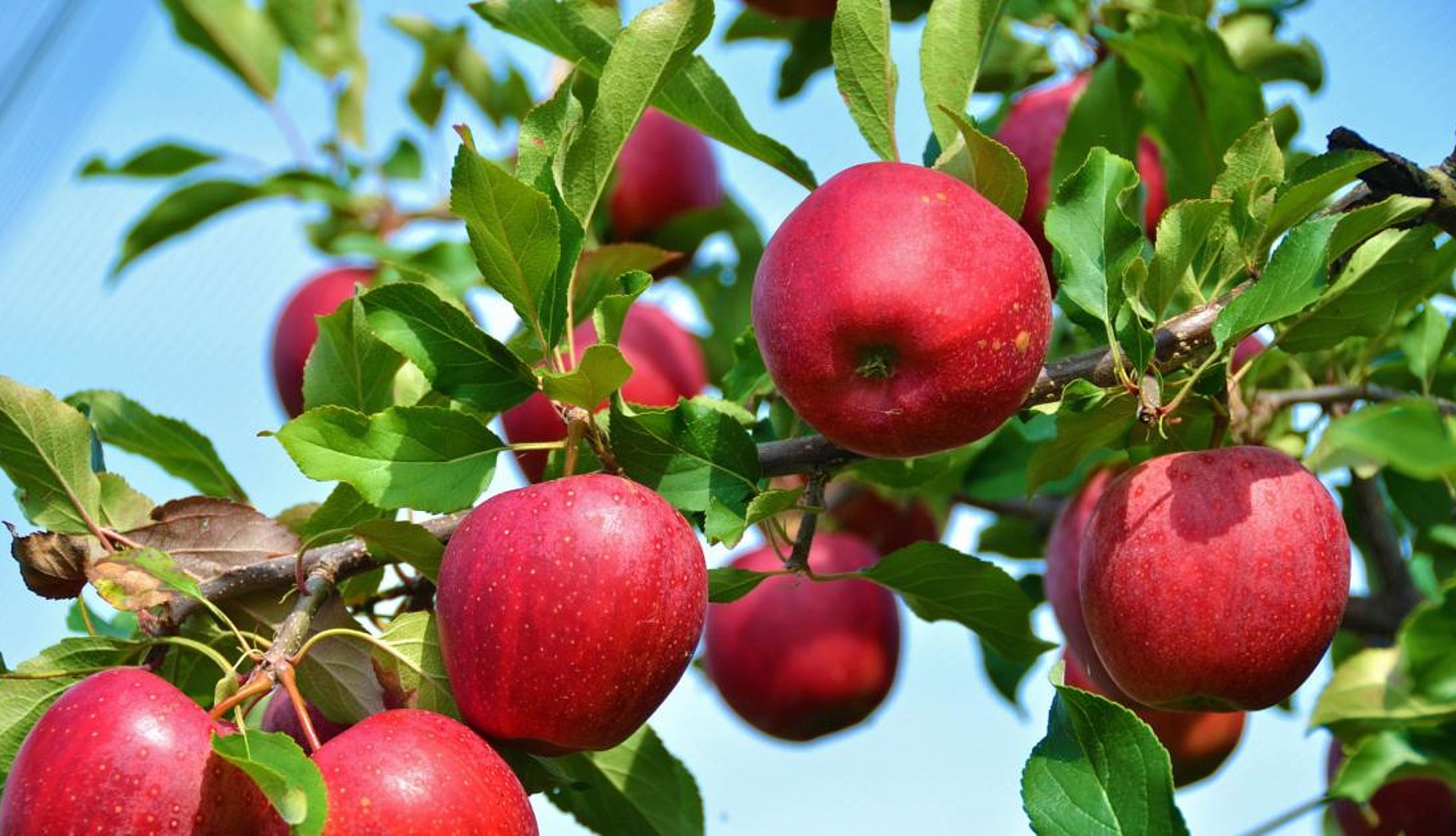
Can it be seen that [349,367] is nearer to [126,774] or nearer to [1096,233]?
[126,774]

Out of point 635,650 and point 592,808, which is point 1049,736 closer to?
point 635,650

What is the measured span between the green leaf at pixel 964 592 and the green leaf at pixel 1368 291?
24cm

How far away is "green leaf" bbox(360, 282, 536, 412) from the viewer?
87 centimetres

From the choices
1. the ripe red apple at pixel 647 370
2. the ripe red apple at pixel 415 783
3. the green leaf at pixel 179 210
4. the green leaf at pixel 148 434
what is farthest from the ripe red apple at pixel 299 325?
the ripe red apple at pixel 415 783

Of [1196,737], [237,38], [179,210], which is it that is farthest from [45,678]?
[237,38]

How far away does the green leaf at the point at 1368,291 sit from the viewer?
2.84 ft

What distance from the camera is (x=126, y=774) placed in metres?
0.72

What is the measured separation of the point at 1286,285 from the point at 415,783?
52 cm

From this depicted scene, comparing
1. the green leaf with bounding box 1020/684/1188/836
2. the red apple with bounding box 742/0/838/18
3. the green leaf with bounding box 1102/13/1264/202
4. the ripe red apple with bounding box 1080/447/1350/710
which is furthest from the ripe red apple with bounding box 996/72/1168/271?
the green leaf with bounding box 1020/684/1188/836

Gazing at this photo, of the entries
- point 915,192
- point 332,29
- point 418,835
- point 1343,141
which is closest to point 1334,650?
point 1343,141

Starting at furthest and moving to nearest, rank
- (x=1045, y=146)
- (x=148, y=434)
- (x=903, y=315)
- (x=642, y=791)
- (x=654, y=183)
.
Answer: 1. (x=654, y=183)
2. (x=1045, y=146)
3. (x=148, y=434)
4. (x=642, y=791)
5. (x=903, y=315)

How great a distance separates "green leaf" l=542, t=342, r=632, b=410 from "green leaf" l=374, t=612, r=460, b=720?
0.48ft

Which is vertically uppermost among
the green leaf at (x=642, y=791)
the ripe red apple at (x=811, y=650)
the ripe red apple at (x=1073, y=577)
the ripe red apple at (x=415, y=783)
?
the ripe red apple at (x=415, y=783)

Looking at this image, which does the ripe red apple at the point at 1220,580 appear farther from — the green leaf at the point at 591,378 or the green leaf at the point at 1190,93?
the green leaf at the point at 1190,93
